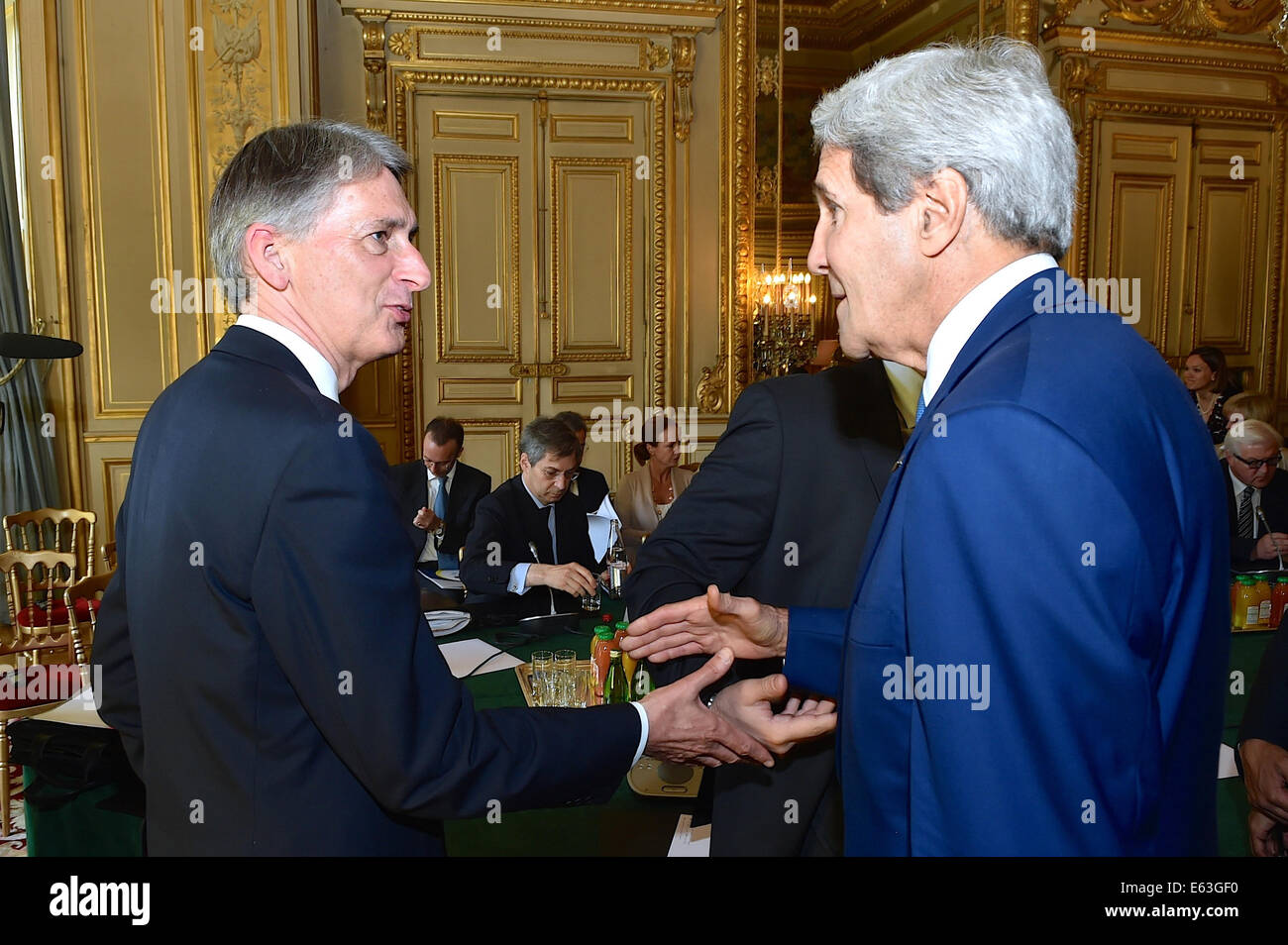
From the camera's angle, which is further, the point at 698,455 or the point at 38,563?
the point at 698,455

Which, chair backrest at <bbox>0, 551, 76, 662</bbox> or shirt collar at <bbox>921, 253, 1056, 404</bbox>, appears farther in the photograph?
chair backrest at <bbox>0, 551, 76, 662</bbox>

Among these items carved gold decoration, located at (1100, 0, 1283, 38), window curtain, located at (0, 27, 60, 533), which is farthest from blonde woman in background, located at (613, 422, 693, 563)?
carved gold decoration, located at (1100, 0, 1283, 38)

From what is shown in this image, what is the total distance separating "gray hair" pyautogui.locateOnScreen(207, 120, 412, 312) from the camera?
4.31 ft

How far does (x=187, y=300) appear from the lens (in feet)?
20.2

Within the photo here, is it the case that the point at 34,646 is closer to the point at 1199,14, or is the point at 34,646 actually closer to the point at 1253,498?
the point at 1253,498

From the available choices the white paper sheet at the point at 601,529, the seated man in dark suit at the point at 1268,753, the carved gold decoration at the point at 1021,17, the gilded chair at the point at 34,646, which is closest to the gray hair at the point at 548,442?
the white paper sheet at the point at 601,529

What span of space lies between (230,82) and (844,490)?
18.9 feet

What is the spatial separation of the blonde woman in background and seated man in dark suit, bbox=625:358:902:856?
3.48 meters

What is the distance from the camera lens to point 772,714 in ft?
5.31

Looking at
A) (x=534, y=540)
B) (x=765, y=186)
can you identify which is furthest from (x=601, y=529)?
(x=765, y=186)

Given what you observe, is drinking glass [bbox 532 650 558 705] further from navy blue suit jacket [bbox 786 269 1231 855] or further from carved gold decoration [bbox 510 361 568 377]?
carved gold decoration [bbox 510 361 568 377]
